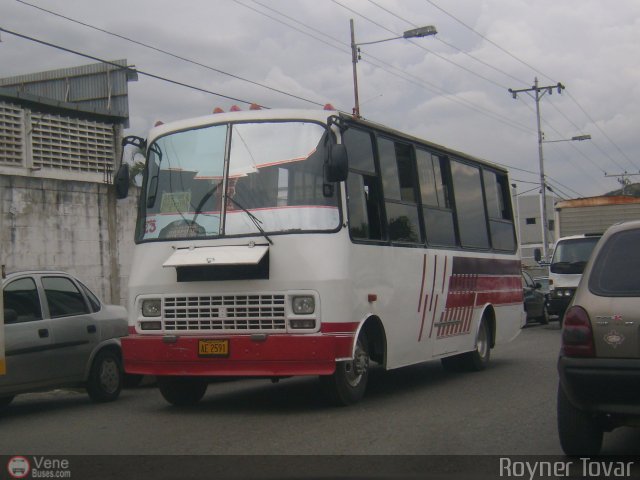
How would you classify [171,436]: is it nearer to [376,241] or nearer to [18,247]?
[376,241]

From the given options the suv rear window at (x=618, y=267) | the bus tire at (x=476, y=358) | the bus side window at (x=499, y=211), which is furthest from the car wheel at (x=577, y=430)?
the bus side window at (x=499, y=211)

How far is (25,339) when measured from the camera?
1005 centimetres

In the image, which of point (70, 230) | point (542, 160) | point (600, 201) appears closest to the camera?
point (70, 230)

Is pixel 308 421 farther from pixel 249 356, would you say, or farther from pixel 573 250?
pixel 573 250

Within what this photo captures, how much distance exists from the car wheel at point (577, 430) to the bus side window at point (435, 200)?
5.47 metres

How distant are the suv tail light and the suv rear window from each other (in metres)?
0.20

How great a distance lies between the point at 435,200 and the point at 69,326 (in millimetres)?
5001

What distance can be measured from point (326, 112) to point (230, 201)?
54.9 inches

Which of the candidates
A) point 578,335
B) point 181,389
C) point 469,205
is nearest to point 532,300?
point 469,205

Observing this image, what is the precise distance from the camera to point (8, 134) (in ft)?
57.4

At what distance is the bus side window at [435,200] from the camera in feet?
39.3

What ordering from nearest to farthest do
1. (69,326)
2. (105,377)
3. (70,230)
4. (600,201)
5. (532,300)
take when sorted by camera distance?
(69,326), (105,377), (70,230), (600,201), (532,300)

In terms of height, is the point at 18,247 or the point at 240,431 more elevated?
the point at 18,247

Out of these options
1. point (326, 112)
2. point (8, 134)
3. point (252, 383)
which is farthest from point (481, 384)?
point (8, 134)
